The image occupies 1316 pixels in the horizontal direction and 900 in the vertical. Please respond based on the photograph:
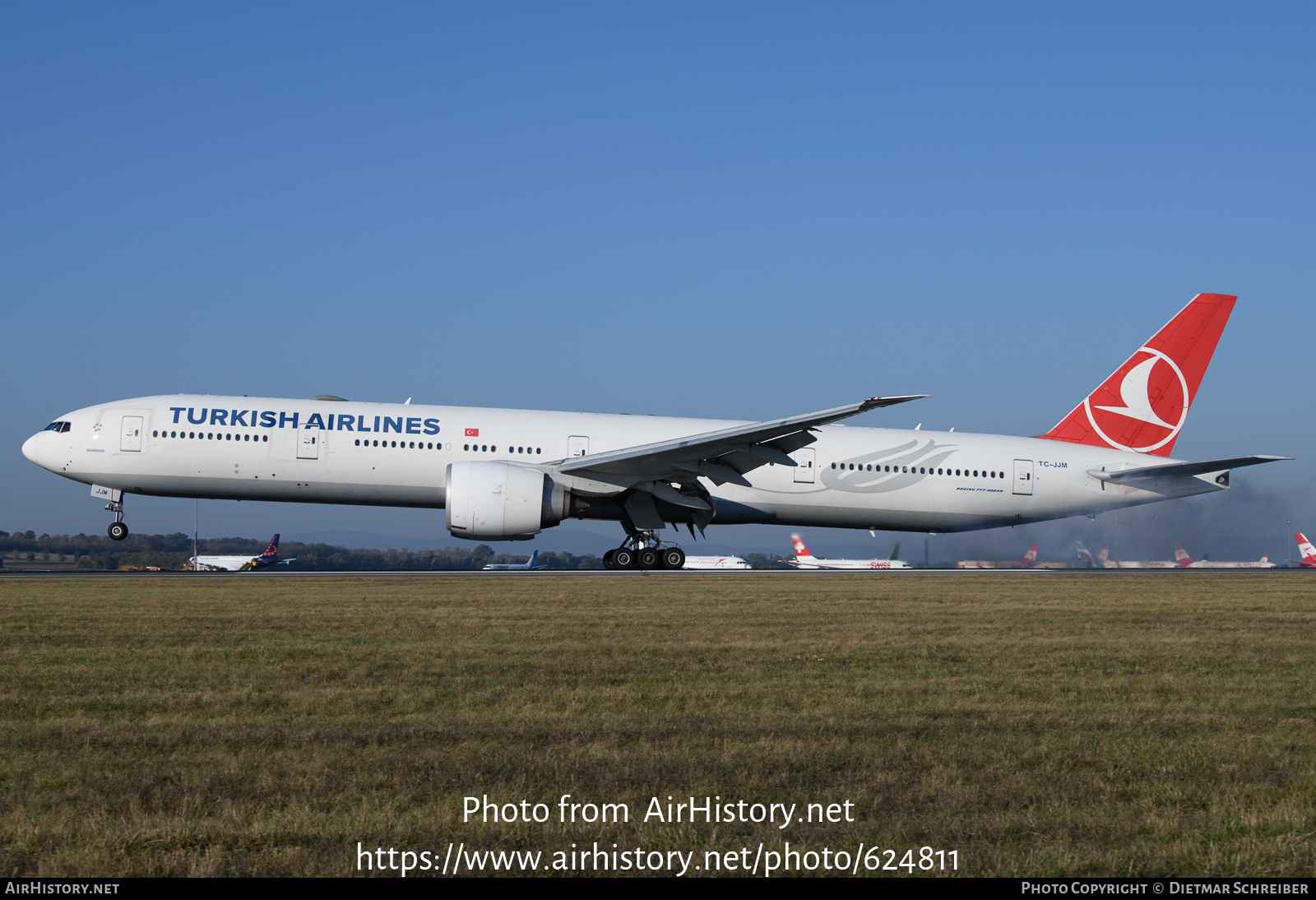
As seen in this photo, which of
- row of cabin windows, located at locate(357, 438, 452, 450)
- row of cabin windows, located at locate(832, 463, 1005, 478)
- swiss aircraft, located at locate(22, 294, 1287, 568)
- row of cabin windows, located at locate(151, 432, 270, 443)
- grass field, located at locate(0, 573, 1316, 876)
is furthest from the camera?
row of cabin windows, located at locate(832, 463, 1005, 478)

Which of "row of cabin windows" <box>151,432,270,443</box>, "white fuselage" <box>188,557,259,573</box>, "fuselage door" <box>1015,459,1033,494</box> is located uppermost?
"row of cabin windows" <box>151,432,270,443</box>

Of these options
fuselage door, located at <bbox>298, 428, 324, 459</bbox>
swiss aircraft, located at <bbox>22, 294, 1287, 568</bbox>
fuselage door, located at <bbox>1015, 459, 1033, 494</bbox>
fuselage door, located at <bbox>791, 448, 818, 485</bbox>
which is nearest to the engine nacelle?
swiss aircraft, located at <bbox>22, 294, 1287, 568</bbox>

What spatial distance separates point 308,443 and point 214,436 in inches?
87.6

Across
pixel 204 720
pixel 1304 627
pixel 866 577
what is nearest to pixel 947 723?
pixel 204 720

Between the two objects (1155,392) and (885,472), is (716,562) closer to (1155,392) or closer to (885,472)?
(1155,392)

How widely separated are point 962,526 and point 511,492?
1281 centimetres

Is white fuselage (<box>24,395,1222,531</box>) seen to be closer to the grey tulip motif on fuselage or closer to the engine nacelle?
the grey tulip motif on fuselage

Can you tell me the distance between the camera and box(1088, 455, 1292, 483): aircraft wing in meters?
25.0

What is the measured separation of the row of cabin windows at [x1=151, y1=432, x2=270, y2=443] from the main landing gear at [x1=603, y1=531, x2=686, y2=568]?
28.7 ft

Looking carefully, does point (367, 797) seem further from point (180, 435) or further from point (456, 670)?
point (180, 435)

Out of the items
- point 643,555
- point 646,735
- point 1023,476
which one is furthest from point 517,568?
point 646,735

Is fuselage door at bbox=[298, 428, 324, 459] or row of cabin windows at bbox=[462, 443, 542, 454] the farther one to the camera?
row of cabin windows at bbox=[462, 443, 542, 454]

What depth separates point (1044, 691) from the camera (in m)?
7.47

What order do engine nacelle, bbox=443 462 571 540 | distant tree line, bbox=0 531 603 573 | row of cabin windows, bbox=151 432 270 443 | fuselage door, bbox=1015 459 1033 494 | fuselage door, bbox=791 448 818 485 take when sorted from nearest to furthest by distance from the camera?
1. engine nacelle, bbox=443 462 571 540
2. row of cabin windows, bbox=151 432 270 443
3. fuselage door, bbox=791 448 818 485
4. fuselage door, bbox=1015 459 1033 494
5. distant tree line, bbox=0 531 603 573
